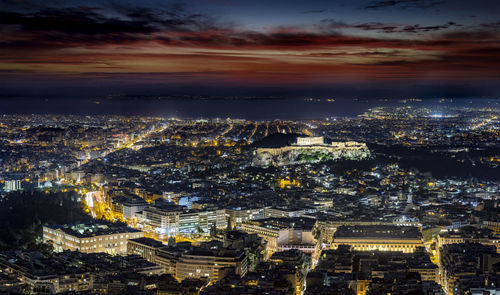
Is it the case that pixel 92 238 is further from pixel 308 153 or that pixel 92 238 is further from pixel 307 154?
pixel 308 153

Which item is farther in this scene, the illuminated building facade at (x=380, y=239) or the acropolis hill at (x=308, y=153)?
the acropolis hill at (x=308, y=153)

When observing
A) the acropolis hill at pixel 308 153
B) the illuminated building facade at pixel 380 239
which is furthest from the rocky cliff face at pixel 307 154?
the illuminated building facade at pixel 380 239

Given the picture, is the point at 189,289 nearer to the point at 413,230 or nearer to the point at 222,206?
the point at 413,230

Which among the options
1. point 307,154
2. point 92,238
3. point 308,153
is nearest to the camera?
point 92,238

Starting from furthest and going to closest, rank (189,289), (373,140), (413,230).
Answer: (373,140) < (413,230) < (189,289)

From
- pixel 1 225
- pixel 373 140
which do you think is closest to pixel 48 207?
pixel 1 225

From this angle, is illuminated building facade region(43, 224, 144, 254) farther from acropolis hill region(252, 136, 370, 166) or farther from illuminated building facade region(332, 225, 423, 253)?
acropolis hill region(252, 136, 370, 166)

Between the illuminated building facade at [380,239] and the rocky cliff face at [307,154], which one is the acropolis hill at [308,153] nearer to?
the rocky cliff face at [307,154]

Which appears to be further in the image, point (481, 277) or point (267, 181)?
point (267, 181)

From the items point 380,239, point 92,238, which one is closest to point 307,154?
point 380,239
